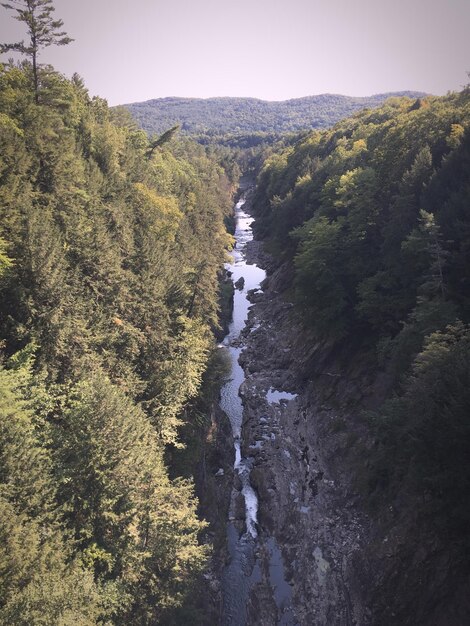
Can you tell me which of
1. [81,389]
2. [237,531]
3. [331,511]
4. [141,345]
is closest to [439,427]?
[331,511]

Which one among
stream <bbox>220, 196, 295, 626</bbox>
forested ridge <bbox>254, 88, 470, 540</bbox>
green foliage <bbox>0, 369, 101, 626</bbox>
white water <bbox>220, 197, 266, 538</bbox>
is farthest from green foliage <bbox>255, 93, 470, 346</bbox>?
green foliage <bbox>0, 369, 101, 626</bbox>

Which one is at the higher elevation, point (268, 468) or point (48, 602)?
point (48, 602)

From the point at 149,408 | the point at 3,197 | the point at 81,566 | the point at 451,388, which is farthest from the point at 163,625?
the point at 3,197

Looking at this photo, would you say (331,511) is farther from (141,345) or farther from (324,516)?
(141,345)

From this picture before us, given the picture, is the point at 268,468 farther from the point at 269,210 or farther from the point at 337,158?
the point at 269,210

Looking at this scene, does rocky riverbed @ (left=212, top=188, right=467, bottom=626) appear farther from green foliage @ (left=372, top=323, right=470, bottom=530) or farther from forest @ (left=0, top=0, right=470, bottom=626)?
green foliage @ (left=372, top=323, right=470, bottom=530)

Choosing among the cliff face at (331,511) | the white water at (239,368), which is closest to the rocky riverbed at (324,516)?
the cliff face at (331,511)
